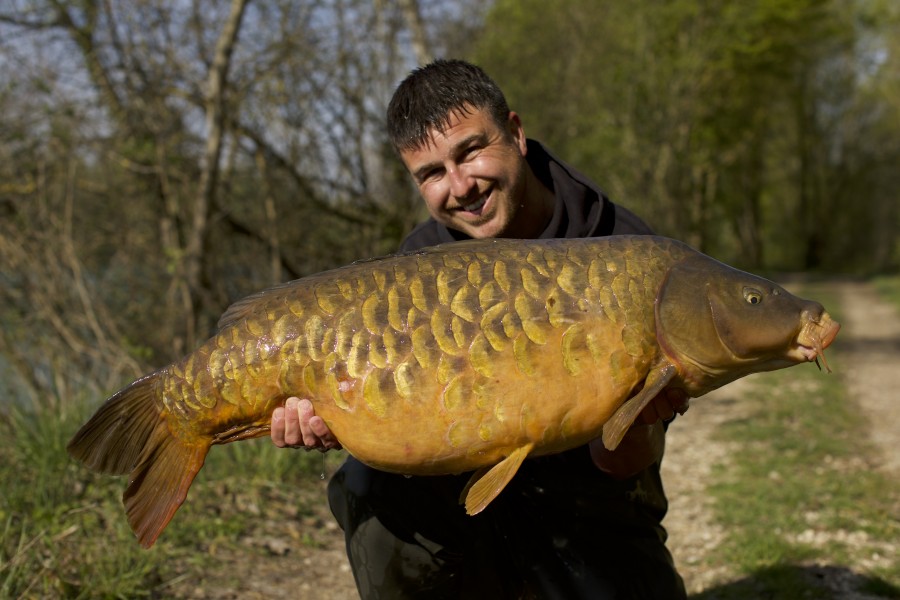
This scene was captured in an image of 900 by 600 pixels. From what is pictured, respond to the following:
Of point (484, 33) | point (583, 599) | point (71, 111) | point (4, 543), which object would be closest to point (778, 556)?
point (583, 599)

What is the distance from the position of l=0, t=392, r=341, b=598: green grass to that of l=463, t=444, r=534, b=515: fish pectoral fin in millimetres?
949

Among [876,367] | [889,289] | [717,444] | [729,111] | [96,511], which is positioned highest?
[96,511]

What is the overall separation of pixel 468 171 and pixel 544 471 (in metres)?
0.70

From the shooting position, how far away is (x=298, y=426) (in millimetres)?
1593

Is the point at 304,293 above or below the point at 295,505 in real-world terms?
above

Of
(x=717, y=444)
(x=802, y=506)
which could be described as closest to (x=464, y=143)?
(x=802, y=506)

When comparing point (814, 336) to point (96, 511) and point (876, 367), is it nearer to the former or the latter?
point (96, 511)

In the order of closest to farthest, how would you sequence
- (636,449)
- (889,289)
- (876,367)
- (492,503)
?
(636,449) → (492,503) → (876,367) → (889,289)

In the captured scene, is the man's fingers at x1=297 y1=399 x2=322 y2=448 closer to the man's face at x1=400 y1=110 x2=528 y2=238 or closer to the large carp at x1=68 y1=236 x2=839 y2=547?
the large carp at x1=68 y1=236 x2=839 y2=547

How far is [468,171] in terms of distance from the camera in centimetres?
201

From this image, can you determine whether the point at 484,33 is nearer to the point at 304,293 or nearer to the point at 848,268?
the point at 304,293

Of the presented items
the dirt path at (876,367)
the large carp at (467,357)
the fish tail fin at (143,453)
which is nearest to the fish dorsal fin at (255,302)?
the large carp at (467,357)

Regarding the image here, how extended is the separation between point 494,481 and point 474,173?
80cm

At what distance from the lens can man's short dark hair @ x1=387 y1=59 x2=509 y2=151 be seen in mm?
2023
